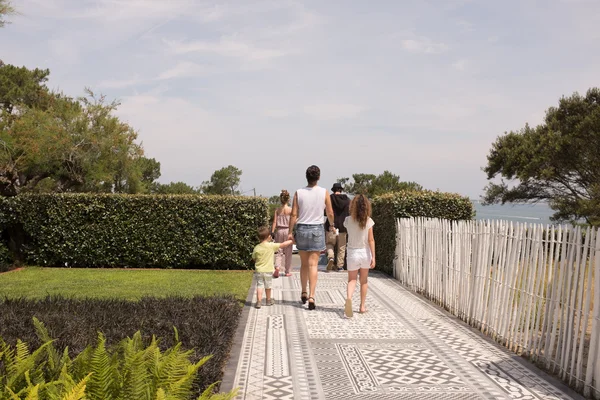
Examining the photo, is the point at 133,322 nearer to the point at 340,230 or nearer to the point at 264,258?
the point at 264,258

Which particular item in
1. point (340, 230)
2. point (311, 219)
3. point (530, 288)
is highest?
point (311, 219)

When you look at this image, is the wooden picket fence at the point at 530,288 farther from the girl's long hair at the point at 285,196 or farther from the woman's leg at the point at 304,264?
the girl's long hair at the point at 285,196

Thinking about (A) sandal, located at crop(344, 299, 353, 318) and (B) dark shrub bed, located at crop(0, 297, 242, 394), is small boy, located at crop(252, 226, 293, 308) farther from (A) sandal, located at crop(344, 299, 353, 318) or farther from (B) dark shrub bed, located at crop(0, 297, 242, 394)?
(A) sandal, located at crop(344, 299, 353, 318)

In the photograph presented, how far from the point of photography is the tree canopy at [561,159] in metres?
31.5

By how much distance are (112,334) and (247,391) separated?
66.1 inches

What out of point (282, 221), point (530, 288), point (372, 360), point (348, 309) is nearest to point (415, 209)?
point (282, 221)

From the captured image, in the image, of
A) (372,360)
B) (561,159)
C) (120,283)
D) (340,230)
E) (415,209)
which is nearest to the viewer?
(372,360)

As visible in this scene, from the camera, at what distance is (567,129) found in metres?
33.4

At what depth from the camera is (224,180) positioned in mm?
81688

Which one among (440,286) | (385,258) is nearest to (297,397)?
(440,286)

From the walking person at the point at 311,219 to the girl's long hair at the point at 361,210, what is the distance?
A: 425 millimetres

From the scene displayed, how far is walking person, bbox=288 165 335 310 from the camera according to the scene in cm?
885

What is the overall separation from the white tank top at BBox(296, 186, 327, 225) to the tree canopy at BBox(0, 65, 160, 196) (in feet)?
40.5

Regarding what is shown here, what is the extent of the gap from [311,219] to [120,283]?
517 centimetres
